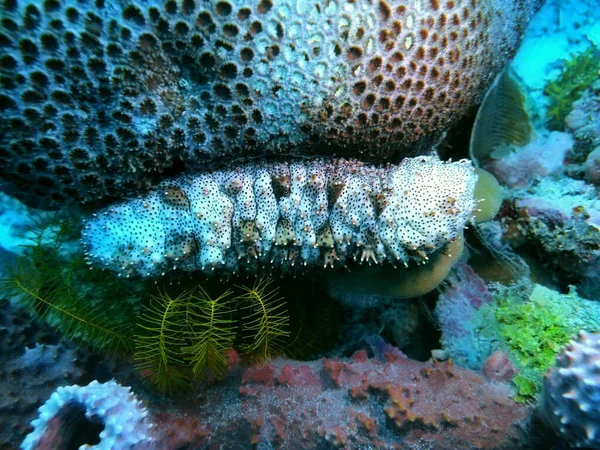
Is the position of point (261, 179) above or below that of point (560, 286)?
above

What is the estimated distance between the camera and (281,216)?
2.14m

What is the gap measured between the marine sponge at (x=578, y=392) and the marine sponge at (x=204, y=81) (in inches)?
54.9

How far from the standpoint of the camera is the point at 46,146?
71.7 inches

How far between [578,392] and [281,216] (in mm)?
1594

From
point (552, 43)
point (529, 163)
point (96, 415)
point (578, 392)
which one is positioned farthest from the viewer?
point (552, 43)

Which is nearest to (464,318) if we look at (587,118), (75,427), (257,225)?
(257,225)

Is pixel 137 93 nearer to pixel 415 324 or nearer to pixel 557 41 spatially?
pixel 415 324

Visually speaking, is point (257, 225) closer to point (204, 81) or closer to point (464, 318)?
point (204, 81)

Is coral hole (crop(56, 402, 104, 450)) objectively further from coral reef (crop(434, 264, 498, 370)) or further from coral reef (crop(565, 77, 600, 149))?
coral reef (crop(565, 77, 600, 149))

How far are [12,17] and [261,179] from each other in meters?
1.35

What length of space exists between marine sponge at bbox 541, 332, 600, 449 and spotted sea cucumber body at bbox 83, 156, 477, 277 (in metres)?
0.82

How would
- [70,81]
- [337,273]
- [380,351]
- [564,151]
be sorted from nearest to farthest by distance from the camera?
[70,81], [337,273], [380,351], [564,151]

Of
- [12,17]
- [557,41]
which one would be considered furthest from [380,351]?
[557,41]

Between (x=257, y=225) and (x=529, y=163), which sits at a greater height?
(x=529, y=163)
